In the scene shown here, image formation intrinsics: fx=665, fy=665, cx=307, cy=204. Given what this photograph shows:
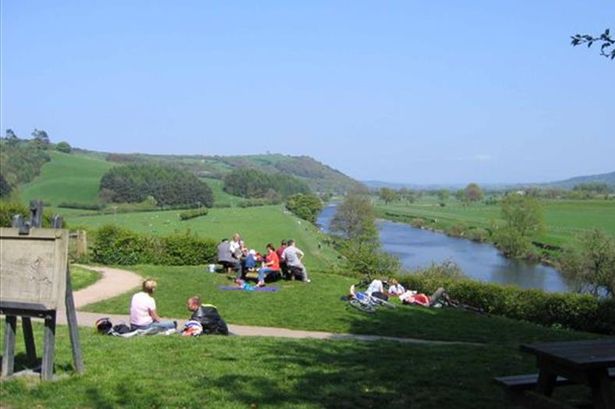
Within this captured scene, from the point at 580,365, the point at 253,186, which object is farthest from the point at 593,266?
the point at 253,186

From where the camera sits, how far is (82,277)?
2064 cm

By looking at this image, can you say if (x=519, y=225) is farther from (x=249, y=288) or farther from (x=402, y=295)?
(x=249, y=288)

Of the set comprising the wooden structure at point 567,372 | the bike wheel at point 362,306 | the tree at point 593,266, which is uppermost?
the wooden structure at point 567,372

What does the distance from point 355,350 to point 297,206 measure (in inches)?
4096

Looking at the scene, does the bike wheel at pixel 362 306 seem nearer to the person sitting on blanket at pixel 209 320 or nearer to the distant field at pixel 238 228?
the person sitting on blanket at pixel 209 320

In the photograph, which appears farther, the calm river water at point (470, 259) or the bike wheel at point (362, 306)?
the calm river water at point (470, 259)

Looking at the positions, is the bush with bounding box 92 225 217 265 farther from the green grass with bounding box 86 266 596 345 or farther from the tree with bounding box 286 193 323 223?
the tree with bounding box 286 193 323 223

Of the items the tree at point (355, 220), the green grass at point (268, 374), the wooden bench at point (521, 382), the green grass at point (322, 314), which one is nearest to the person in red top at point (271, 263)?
the green grass at point (322, 314)

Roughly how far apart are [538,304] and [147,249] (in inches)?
587

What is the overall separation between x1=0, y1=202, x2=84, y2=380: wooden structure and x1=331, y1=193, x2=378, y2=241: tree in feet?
224

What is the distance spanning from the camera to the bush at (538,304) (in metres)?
20.2

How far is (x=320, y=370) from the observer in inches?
321

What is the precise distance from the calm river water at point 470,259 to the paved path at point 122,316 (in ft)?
121

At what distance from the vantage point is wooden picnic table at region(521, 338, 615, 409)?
5426 mm
